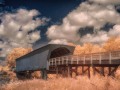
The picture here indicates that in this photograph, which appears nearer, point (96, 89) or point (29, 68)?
point (96, 89)

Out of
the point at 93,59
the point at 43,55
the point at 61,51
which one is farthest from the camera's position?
the point at 61,51

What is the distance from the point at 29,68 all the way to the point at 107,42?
22018 millimetres

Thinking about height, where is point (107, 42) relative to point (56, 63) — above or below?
above

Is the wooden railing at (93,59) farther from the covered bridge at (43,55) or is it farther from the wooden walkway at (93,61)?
the covered bridge at (43,55)

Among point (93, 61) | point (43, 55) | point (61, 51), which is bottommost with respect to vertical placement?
point (93, 61)

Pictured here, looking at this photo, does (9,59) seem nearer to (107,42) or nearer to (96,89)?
(107,42)

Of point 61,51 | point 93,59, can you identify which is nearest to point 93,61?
point 93,59

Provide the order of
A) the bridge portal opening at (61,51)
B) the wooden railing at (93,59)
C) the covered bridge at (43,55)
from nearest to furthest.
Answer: the wooden railing at (93,59) < the covered bridge at (43,55) < the bridge portal opening at (61,51)

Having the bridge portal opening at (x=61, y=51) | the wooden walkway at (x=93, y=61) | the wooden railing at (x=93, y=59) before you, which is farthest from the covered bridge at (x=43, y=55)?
the wooden railing at (x=93, y=59)

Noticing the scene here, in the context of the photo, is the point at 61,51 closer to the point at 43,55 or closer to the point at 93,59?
the point at 43,55

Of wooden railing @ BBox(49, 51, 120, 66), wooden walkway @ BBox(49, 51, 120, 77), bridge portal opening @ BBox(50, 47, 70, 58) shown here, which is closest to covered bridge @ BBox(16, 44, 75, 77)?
bridge portal opening @ BBox(50, 47, 70, 58)

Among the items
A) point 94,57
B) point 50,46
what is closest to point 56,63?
point 50,46

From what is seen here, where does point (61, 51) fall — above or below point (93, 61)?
above

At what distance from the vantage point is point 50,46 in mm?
43844
